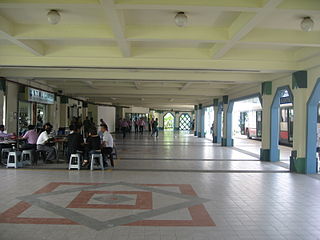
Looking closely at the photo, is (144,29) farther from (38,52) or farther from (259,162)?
(259,162)

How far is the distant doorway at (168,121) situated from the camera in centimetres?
4742

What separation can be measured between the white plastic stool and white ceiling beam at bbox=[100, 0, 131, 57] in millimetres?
4675

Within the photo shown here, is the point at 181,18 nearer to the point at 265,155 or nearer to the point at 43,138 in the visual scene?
the point at 43,138

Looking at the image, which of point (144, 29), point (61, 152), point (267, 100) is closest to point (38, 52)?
point (144, 29)

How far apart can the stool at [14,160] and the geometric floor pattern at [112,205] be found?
257 cm

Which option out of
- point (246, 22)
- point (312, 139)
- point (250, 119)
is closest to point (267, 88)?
point (312, 139)

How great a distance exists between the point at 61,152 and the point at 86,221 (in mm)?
8840

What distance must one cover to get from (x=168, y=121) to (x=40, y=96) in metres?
34.6

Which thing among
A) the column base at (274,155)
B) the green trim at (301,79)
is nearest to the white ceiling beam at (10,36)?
the green trim at (301,79)

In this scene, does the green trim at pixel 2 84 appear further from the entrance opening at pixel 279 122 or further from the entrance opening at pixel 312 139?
the entrance opening at pixel 312 139

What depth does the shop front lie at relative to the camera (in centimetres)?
1258

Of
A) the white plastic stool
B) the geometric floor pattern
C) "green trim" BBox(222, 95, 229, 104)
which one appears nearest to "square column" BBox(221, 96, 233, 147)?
"green trim" BBox(222, 95, 229, 104)

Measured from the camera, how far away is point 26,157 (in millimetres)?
10180

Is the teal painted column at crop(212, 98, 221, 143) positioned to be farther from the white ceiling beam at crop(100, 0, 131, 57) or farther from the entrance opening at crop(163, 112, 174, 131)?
the entrance opening at crop(163, 112, 174, 131)
